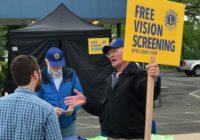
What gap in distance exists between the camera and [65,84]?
19.5 feet

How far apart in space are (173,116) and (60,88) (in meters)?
8.98

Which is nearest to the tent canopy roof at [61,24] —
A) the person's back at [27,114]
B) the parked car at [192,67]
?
the person's back at [27,114]

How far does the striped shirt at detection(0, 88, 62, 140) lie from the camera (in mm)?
3455

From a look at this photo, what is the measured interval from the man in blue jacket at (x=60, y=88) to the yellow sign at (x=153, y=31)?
158 cm

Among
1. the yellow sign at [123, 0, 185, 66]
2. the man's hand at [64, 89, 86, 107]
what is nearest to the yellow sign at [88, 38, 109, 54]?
the man's hand at [64, 89, 86, 107]

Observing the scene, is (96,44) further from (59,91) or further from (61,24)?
(59,91)

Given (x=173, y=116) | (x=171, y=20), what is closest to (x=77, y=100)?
(x=171, y=20)

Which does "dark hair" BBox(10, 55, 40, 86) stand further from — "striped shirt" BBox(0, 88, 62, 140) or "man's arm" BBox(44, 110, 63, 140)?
"man's arm" BBox(44, 110, 63, 140)

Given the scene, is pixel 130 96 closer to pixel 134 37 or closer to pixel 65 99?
pixel 134 37

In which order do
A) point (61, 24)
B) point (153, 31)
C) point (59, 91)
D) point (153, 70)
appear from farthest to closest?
point (61, 24), point (59, 91), point (153, 31), point (153, 70)

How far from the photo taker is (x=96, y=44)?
11477mm

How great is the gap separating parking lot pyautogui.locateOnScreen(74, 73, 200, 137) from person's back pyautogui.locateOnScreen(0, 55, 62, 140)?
773 cm

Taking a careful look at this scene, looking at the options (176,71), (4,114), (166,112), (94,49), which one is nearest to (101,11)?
(166,112)

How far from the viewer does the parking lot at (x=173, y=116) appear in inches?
472
